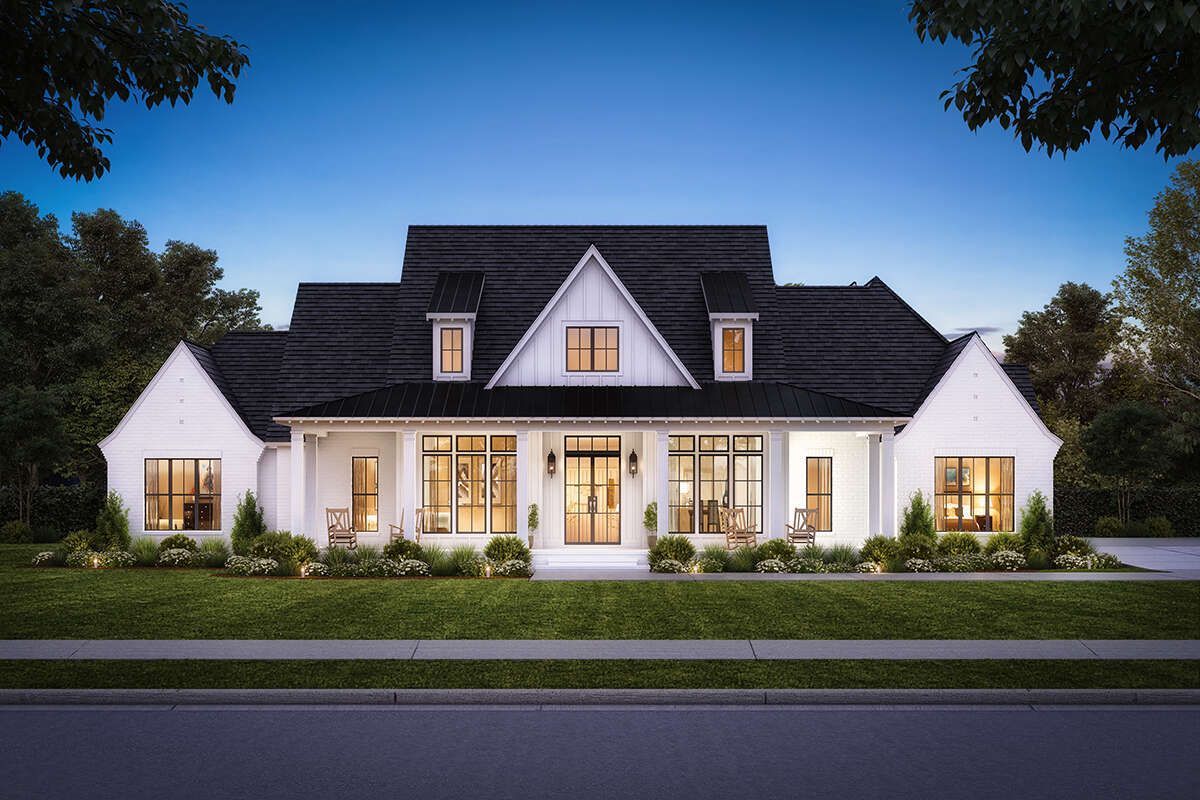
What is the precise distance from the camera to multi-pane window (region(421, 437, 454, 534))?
25.0m

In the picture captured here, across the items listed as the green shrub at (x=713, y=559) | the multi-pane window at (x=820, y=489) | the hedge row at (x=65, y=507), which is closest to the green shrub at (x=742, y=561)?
the green shrub at (x=713, y=559)

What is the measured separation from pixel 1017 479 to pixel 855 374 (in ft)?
16.8

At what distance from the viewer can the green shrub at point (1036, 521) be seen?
77.6 ft

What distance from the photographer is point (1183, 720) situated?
29.7 ft

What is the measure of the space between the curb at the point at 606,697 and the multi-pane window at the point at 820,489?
51.7 ft

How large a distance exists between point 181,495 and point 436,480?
7.02 metres

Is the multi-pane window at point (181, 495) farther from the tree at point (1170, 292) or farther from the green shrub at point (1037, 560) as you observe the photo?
the tree at point (1170, 292)

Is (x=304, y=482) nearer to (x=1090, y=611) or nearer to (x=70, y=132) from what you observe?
(x=70, y=132)

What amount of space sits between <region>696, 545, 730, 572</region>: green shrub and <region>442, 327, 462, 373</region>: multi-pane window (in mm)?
8647

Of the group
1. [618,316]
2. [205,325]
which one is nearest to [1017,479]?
[618,316]

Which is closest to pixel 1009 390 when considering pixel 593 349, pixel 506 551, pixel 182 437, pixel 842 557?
pixel 842 557

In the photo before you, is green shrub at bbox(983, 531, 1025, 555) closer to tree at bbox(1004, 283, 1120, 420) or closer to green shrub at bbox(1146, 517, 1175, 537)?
green shrub at bbox(1146, 517, 1175, 537)

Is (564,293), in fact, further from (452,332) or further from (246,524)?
(246,524)

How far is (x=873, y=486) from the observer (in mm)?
24812
